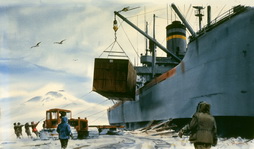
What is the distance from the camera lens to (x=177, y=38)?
31266 millimetres

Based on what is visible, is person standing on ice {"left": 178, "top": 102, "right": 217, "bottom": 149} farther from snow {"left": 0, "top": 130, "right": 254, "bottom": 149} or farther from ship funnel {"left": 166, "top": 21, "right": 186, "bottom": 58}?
ship funnel {"left": 166, "top": 21, "right": 186, "bottom": 58}

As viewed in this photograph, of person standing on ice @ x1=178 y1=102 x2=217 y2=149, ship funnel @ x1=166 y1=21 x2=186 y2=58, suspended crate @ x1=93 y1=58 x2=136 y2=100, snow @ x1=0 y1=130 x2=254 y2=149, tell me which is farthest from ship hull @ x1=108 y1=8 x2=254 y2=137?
ship funnel @ x1=166 y1=21 x2=186 y2=58

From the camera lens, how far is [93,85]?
2170 cm

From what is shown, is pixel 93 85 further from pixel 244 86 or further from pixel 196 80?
pixel 244 86

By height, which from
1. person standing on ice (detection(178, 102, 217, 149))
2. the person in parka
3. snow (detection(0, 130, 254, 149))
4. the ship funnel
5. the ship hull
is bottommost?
snow (detection(0, 130, 254, 149))

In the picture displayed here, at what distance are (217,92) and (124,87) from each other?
879cm

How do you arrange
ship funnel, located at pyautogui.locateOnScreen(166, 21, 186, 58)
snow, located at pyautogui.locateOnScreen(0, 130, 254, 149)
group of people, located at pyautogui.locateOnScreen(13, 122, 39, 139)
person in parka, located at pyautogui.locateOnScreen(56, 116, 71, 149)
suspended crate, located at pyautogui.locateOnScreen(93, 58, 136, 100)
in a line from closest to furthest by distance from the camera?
person in parka, located at pyautogui.locateOnScreen(56, 116, 71, 149) → snow, located at pyautogui.locateOnScreen(0, 130, 254, 149) → group of people, located at pyautogui.locateOnScreen(13, 122, 39, 139) → suspended crate, located at pyautogui.locateOnScreen(93, 58, 136, 100) → ship funnel, located at pyautogui.locateOnScreen(166, 21, 186, 58)

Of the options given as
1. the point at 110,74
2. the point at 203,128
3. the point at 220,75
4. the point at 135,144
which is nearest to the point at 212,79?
the point at 220,75

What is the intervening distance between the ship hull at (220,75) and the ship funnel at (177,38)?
10.2 meters

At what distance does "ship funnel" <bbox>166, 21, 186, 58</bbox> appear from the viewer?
30.9 m

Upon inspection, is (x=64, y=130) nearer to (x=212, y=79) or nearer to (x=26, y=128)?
(x=212, y=79)

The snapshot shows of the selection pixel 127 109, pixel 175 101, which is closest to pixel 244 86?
pixel 175 101

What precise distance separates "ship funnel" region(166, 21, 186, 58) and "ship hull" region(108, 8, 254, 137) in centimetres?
1017

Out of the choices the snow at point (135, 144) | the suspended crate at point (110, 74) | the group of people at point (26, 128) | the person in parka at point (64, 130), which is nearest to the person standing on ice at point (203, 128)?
the person in parka at point (64, 130)
